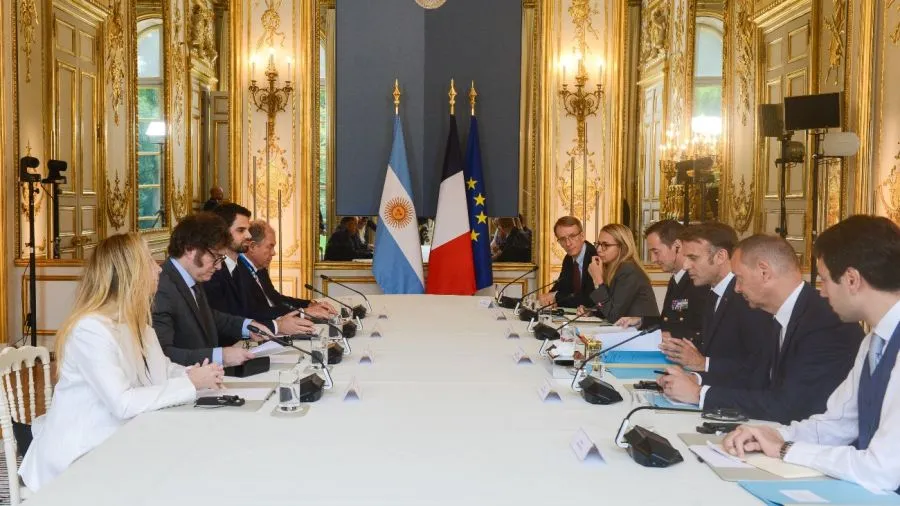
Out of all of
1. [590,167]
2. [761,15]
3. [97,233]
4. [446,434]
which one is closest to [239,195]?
[97,233]

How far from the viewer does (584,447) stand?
2.11 meters

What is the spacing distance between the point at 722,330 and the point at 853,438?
51.9 inches

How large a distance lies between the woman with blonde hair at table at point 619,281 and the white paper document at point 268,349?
1.95m

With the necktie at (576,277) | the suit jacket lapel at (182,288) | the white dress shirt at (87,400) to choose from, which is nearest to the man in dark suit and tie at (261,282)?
the suit jacket lapel at (182,288)

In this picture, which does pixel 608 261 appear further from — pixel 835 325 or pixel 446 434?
pixel 446 434

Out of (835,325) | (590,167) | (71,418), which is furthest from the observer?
(590,167)

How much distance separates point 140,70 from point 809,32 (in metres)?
6.04

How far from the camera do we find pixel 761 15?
852cm

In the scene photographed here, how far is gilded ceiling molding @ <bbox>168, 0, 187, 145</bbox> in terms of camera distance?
889 cm

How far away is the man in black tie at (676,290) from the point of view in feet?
14.8

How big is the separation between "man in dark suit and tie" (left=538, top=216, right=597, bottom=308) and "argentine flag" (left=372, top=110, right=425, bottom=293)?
1513 millimetres

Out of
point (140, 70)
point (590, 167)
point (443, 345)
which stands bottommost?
point (443, 345)

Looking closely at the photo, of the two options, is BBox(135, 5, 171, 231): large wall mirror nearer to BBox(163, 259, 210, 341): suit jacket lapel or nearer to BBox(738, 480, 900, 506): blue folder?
BBox(163, 259, 210, 341): suit jacket lapel

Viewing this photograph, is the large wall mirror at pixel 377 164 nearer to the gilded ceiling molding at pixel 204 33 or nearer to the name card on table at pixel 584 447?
the gilded ceiling molding at pixel 204 33
